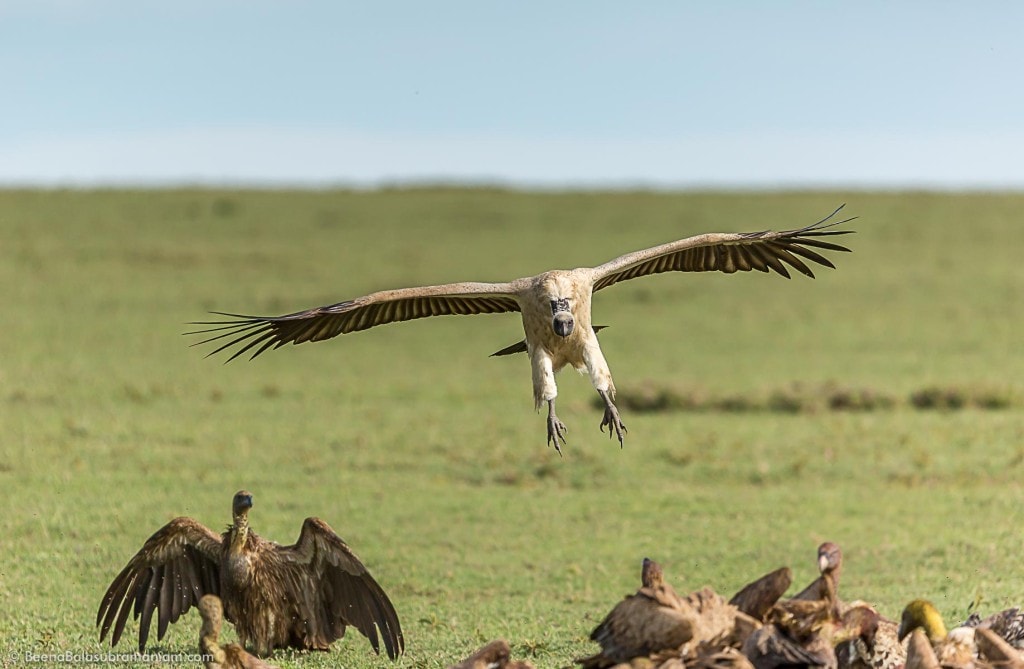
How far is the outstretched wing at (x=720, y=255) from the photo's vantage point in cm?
801

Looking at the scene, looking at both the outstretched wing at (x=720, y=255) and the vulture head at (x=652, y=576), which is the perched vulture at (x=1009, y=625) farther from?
the outstretched wing at (x=720, y=255)

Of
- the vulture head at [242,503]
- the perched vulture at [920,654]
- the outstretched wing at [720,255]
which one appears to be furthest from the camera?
the outstretched wing at [720,255]

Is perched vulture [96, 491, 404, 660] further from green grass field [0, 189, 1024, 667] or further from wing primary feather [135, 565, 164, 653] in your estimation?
green grass field [0, 189, 1024, 667]

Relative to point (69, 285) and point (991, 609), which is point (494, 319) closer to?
point (69, 285)

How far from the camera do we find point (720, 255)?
872 centimetres

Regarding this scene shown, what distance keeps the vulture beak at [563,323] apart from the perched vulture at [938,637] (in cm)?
224

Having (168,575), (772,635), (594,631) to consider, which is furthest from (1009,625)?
(168,575)

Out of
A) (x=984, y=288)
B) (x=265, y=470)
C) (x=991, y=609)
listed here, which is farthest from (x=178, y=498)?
(x=984, y=288)

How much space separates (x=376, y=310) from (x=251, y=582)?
1.61m

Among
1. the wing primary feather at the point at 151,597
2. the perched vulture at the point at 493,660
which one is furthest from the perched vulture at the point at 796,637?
the wing primary feather at the point at 151,597

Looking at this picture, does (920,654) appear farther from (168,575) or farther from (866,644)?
A: (168,575)

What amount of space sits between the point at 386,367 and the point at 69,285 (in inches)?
294

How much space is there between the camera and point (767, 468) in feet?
44.9

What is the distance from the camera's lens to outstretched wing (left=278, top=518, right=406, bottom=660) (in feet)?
24.4
